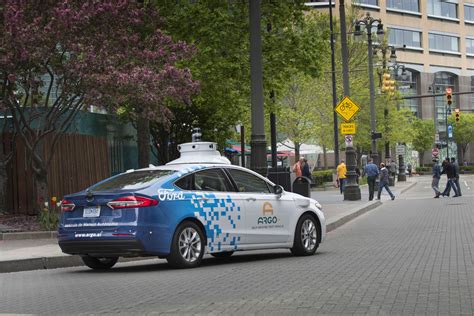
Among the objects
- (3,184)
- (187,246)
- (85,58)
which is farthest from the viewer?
(3,184)

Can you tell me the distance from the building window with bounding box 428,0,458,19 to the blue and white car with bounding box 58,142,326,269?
296 ft

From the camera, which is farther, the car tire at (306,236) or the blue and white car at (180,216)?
the car tire at (306,236)

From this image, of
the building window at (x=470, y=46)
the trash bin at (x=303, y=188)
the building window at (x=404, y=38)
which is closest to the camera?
the trash bin at (x=303, y=188)

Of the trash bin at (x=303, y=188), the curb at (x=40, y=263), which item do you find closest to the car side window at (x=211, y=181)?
the curb at (x=40, y=263)

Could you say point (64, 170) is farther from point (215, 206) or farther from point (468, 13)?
point (468, 13)

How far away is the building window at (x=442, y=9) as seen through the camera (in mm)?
97750

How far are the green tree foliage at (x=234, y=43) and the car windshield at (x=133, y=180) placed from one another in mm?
9616

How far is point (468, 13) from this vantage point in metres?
103

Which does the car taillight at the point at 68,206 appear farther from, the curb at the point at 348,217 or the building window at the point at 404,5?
the building window at the point at 404,5

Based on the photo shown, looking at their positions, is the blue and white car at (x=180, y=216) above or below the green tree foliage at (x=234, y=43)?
below

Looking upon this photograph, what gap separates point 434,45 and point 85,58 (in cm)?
8791

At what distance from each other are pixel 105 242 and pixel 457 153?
10058 centimetres

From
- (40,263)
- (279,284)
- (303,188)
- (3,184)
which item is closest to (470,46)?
(303,188)

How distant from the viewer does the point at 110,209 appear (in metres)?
10.5
